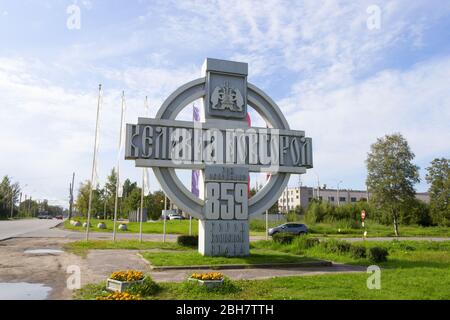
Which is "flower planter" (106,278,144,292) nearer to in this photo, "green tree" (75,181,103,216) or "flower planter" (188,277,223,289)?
"flower planter" (188,277,223,289)

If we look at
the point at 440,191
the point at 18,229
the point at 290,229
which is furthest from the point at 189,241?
the point at 440,191

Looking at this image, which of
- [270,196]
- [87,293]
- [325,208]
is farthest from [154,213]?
[87,293]

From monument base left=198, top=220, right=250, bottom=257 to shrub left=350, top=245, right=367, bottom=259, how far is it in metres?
5.31

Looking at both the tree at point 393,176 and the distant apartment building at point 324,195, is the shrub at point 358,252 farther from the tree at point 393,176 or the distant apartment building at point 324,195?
the distant apartment building at point 324,195

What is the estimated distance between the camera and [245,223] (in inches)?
690

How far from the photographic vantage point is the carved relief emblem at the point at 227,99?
18.3 meters

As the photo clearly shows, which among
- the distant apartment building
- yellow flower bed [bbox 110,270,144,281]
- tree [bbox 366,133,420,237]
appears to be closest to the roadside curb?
yellow flower bed [bbox 110,270,144,281]

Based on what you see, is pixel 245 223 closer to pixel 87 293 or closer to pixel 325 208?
pixel 87 293

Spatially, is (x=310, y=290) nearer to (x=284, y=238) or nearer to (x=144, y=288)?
(x=144, y=288)

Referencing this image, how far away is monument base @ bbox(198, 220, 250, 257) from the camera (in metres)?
16.9

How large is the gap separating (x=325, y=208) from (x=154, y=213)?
35.8 m

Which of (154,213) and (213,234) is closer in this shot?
(213,234)

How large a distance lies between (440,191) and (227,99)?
52956mm

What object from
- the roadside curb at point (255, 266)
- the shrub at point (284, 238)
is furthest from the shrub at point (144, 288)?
the shrub at point (284, 238)
